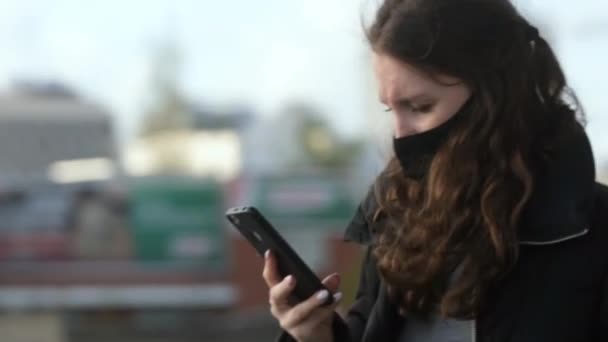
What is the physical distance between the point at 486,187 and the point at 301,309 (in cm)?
39

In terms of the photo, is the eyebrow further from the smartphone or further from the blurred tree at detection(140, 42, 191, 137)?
the blurred tree at detection(140, 42, 191, 137)

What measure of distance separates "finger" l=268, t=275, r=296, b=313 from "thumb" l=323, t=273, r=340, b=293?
6 cm

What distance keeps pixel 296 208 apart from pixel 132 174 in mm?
2328

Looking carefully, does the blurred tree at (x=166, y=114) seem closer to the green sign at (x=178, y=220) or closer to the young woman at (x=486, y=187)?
the green sign at (x=178, y=220)

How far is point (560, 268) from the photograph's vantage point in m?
2.08

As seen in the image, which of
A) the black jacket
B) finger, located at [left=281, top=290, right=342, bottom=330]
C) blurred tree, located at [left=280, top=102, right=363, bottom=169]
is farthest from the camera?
blurred tree, located at [left=280, top=102, right=363, bottom=169]

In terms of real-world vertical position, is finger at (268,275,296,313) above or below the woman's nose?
below

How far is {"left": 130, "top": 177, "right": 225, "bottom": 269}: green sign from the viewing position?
18.5 m

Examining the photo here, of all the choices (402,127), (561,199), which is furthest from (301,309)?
(561,199)

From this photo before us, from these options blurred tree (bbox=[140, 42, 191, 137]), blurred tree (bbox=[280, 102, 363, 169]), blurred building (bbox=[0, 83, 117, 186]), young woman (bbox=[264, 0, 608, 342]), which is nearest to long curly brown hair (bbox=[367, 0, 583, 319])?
young woman (bbox=[264, 0, 608, 342])

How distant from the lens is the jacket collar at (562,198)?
2072mm

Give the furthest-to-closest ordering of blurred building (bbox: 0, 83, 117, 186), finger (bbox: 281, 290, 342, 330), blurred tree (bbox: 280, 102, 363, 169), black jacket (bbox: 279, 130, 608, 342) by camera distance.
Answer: blurred tree (bbox: 280, 102, 363, 169) → blurred building (bbox: 0, 83, 117, 186) → finger (bbox: 281, 290, 342, 330) → black jacket (bbox: 279, 130, 608, 342)

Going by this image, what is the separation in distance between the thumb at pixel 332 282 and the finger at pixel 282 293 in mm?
64

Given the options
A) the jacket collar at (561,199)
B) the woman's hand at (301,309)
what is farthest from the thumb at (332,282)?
the jacket collar at (561,199)
